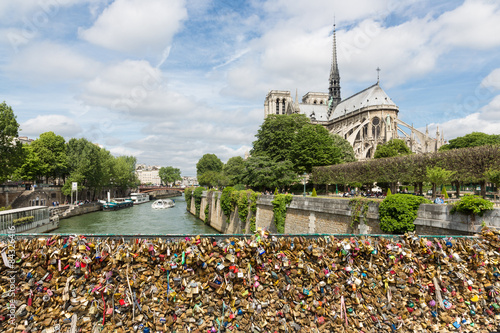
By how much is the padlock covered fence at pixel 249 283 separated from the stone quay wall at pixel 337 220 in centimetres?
190

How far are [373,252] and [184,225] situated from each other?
101 feet

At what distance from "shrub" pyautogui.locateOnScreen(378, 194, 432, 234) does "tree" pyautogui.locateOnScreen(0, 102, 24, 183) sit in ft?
121

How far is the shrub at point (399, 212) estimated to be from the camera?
1241 cm

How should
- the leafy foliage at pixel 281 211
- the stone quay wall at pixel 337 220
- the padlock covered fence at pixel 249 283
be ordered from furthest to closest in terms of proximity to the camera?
the leafy foliage at pixel 281 211 < the stone quay wall at pixel 337 220 < the padlock covered fence at pixel 249 283

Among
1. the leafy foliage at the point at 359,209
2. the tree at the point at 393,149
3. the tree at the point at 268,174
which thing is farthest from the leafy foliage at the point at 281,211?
the tree at the point at 393,149

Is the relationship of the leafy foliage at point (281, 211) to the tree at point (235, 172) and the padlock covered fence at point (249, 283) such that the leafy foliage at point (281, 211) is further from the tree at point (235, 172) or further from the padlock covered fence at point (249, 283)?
the tree at point (235, 172)

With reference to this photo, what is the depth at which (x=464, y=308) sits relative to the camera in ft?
27.0

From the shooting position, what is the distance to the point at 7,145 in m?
34.2

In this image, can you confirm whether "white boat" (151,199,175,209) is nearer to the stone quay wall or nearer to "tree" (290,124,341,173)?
"tree" (290,124,341,173)

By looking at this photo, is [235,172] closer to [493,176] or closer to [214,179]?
[214,179]

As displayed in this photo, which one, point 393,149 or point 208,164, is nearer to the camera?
point 393,149

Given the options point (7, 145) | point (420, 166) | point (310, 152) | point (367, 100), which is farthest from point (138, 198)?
point (420, 166)

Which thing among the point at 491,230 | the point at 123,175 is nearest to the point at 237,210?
the point at 491,230

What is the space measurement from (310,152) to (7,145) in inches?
1364
